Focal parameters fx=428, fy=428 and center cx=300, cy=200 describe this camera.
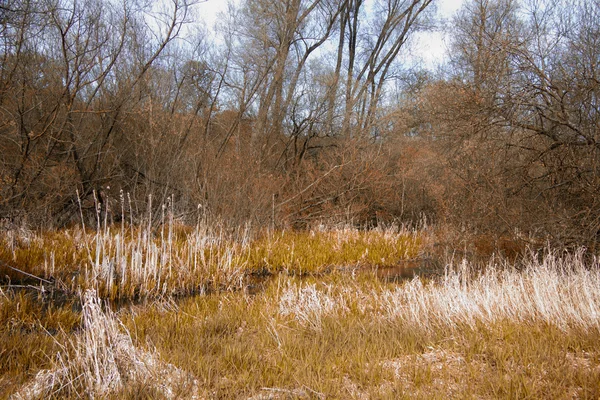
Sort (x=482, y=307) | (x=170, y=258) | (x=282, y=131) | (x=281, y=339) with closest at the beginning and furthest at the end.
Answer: (x=281, y=339), (x=482, y=307), (x=170, y=258), (x=282, y=131)

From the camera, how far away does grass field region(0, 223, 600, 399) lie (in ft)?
9.78

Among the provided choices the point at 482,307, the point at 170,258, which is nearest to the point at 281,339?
the point at 482,307

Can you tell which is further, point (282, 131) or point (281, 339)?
point (282, 131)

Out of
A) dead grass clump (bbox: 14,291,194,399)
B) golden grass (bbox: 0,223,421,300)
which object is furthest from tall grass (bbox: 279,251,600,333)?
→ golden grass (bbox: 0,223,421,300)

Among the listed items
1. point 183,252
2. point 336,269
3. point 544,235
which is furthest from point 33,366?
point 544,235

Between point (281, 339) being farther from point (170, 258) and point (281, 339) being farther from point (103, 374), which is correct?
point (170, 258)

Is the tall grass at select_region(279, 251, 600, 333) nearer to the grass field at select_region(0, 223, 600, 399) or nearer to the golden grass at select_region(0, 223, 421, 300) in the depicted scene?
the grass field at select_region(0, 223, 600, 399)

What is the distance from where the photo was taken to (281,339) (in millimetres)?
4086

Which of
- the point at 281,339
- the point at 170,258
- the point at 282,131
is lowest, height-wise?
the point at 281,339

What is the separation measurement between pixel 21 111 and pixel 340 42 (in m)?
15.3

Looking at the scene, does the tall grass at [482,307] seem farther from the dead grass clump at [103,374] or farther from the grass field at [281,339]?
the dead grass clump at [103,374]

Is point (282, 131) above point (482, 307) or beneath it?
above

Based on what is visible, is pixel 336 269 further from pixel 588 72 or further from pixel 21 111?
pixel 21 111

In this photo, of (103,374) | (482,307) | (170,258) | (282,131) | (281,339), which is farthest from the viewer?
(282,131)
